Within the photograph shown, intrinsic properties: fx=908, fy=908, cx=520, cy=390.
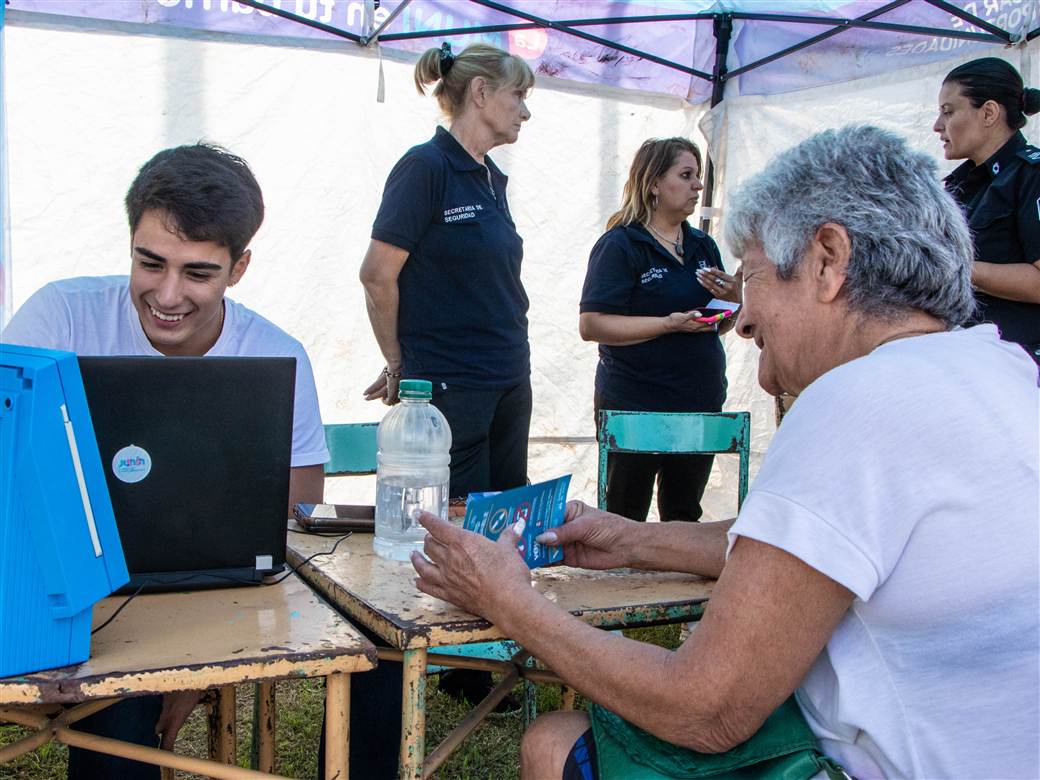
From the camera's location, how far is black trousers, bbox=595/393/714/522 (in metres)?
3.34

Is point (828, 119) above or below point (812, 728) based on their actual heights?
above

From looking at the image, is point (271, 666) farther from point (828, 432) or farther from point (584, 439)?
point (584, 439)

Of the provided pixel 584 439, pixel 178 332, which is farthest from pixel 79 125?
pixel 584 439

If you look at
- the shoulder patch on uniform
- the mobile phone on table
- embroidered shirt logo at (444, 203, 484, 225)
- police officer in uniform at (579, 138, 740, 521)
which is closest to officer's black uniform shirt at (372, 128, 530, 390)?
embroidered shirt logo at (444, 203, 484, 225)

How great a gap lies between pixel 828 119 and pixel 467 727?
13.1 ft

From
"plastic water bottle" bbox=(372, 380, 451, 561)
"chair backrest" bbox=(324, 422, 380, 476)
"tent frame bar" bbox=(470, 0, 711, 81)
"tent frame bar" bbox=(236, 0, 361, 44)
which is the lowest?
"chair backrest" bbox=(324, 422, 380, 476)

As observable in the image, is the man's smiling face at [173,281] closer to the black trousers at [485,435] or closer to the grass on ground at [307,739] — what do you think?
the black trousers at [485,435]

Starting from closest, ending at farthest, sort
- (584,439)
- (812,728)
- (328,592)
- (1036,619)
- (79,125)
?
(1036,619)
(812,728)
(328,592)
(79,125)
(584,439)

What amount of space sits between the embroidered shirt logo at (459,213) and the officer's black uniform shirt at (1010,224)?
1.47 meters

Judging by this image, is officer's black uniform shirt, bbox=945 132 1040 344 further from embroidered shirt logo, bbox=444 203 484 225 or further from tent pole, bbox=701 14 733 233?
tent pole, bbox=701 14 733 233

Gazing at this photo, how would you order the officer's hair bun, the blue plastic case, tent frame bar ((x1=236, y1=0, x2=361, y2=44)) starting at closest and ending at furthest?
1. the blue plastic case
2. the officer's hair bun
3. tent frame bar ((x1=236, y1=0, x2=361, y2=44))

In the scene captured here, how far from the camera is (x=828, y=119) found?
4555 millimetres

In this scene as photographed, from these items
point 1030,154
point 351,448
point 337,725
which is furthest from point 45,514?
point 1030,154

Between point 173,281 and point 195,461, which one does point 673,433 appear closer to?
point 173,281
